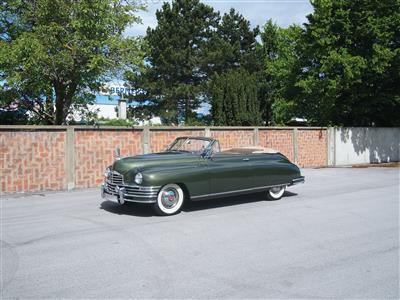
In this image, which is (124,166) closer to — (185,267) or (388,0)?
(185,267)

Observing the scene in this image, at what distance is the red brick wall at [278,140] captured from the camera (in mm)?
16797

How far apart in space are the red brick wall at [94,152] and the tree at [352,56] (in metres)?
12.8

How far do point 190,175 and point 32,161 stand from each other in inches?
204

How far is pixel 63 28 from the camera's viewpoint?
13969mm

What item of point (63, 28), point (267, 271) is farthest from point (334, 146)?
point (267, 271)

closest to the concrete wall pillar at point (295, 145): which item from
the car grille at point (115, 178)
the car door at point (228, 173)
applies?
the car door at point (228, 173)

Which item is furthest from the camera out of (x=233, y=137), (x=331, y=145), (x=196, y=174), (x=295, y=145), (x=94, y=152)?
(x=331, y=145)

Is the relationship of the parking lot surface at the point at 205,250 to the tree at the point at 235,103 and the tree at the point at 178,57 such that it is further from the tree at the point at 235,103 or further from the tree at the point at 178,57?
the tree at the point at 178,57

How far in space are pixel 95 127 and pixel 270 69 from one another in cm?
1955

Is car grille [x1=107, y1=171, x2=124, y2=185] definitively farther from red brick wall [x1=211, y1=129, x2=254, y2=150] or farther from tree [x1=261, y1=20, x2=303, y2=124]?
tree [x1=261, y1=20, x2=303, y2=124]

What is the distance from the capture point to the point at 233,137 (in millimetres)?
15625

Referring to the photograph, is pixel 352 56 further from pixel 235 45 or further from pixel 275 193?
pixel 235 45

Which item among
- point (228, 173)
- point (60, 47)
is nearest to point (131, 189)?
point (228, 173)

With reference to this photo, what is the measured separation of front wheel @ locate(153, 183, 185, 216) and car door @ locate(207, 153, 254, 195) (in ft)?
2.39
